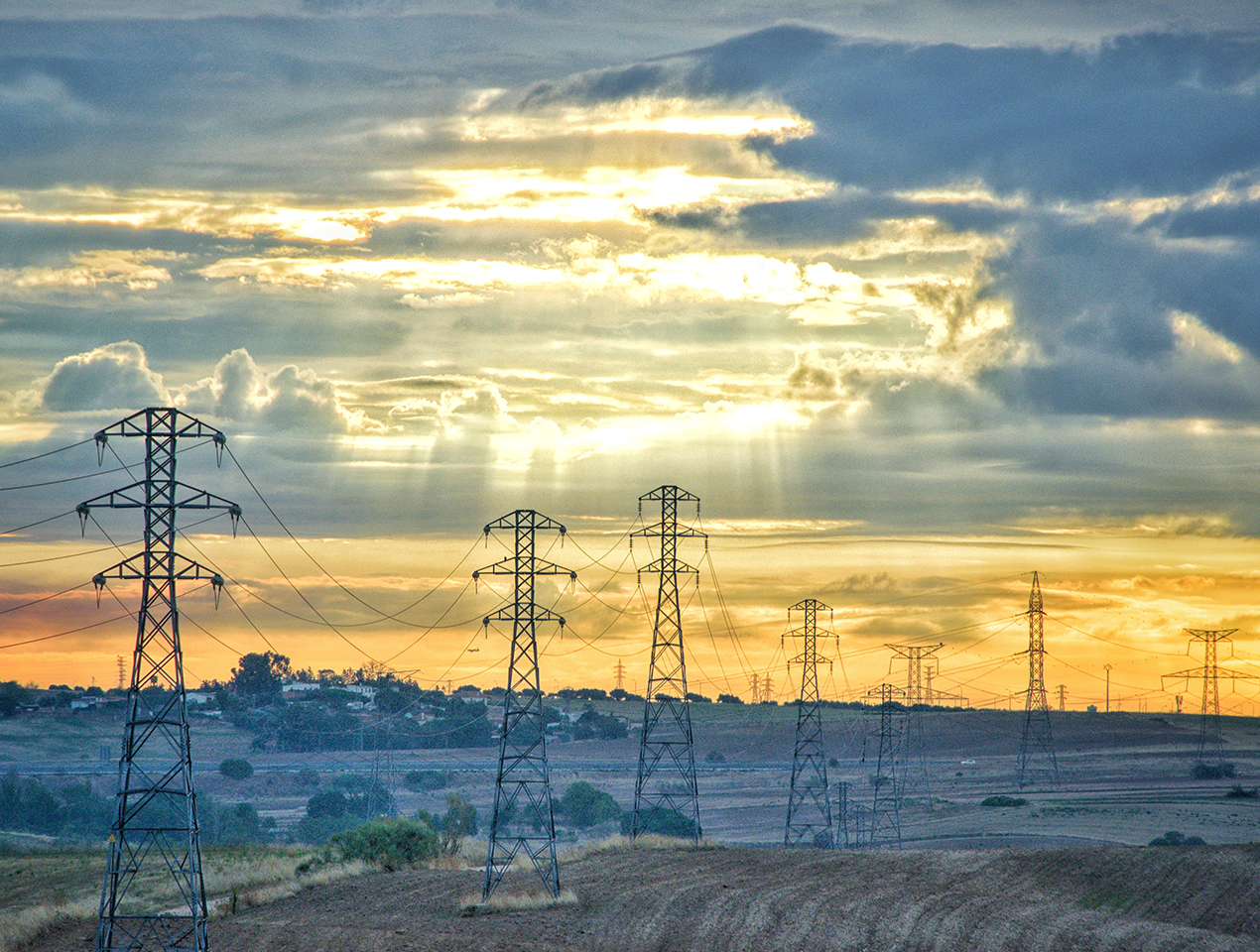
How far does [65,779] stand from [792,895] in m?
161

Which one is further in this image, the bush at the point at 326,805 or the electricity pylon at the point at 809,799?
the bush at the point at 326,805

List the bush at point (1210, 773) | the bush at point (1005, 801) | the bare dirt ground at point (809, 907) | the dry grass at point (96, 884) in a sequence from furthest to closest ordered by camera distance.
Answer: the bush at point (1210, 773) → the bush at point (1005, 801) → the dry grass at point (96, 884) → the bare dirt ground at point (809, 907)

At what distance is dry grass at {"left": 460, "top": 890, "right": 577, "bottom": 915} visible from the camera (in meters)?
61.6

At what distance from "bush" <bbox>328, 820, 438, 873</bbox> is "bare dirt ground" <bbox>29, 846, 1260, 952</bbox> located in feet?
11.2

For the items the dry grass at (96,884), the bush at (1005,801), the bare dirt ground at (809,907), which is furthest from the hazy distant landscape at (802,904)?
the bush at (1005,801)

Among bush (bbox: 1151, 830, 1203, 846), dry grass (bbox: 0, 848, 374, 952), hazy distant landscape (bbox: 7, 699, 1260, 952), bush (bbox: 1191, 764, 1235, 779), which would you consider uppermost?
hazy distant landscape (bbox: 7, 699, 1260, 952)

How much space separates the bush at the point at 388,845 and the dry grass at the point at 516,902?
1568 cm

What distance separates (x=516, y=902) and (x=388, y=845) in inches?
755

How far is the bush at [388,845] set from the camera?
78.8 m

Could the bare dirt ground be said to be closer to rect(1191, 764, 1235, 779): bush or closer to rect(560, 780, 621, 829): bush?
rect(560, 780, 621, 829): bush

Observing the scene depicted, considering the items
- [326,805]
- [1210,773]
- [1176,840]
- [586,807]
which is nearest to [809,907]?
[1176,840]

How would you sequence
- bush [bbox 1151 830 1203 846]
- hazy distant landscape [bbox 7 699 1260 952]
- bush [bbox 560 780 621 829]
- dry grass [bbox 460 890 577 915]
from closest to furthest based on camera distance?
hazy distant landscape [bbox 7 699 1260 952] → dry grass [bbox 460 890 577 915] → bush [bbox 1151 830 1203 846] → bush [bbox 560 780 621 829]

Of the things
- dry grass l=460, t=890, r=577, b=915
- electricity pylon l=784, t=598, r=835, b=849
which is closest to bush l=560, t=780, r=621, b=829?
electricity pylon l=784, t=598, r=835, b=849

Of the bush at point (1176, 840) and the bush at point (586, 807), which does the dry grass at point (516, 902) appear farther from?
the bush at point (586, 807)
